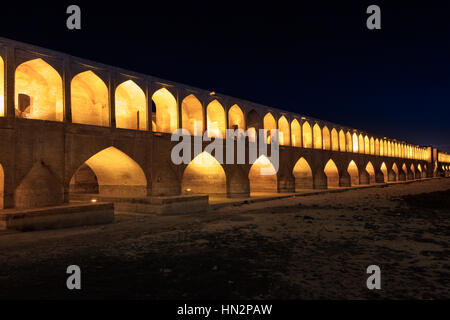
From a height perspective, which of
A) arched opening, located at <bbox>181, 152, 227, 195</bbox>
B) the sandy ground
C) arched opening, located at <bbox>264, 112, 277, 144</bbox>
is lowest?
the sandy ground

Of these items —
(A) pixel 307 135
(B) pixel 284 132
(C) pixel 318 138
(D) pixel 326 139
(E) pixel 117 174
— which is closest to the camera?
(E) pixel 117 174

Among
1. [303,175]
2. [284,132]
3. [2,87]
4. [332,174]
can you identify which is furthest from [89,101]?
[332,174]

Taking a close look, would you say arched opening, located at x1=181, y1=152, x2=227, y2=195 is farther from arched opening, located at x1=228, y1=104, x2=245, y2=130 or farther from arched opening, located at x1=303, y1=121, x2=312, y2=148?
arched opening, located at x1=303, y1=121, x2=312, y2=148

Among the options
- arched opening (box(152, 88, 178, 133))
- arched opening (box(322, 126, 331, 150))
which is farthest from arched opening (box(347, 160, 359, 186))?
arched opening (box(152, 88, 178, 133))

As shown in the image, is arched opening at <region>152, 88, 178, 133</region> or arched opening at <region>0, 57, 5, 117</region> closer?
arched opening at <region>0, 57, 5, 117</region>

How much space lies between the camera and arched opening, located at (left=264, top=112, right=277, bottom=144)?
1994 cm

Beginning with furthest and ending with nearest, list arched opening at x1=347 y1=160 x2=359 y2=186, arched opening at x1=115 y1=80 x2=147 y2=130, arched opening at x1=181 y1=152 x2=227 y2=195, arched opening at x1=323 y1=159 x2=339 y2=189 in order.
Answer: arched opening at x1=347 y1=160 x2=359 y2=186 → arched opening at x1=323 y1=159 x2=339 y2=189 → arched opening at x1=181 y1=152 x2=227 y2=195 → arched opening at x1=115 y1=80 x2=147 y2=130

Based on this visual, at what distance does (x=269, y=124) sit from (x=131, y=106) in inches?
367

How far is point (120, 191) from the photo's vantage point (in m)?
13.4

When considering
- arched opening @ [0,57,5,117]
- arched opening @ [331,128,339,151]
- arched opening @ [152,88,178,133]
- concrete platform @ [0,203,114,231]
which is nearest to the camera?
concrete platform @ [0,203,114,231]

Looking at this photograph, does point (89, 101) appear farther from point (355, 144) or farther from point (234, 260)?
point (355, 144)

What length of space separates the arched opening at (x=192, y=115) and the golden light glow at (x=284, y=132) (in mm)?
7385

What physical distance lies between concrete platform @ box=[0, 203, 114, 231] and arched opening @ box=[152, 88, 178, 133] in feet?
18.1

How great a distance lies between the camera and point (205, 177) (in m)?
16.8
